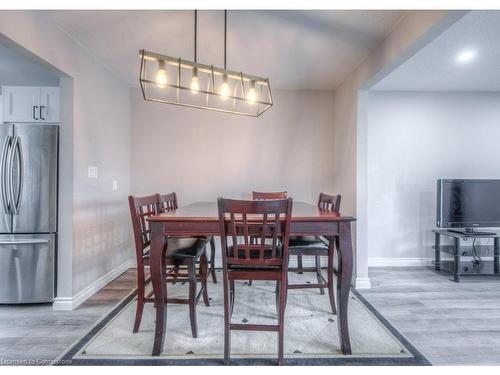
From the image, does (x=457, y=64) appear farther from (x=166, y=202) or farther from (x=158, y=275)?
(x=158, y=275)

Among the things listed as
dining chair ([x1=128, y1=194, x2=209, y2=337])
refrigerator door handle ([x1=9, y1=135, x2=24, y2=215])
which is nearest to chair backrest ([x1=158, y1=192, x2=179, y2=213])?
dining chair ([x1=128, y1=194, x2=209, y2=337])

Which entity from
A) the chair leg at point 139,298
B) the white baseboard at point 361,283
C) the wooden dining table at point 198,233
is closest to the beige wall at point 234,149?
the white baseboard at point 361,283

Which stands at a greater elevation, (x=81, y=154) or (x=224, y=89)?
(x=224, y=89)

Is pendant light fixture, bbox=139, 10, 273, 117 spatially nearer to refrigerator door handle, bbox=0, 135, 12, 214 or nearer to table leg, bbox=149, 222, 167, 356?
table leg, bbox=149, 222, 167, 356

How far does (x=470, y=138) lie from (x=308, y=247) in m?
3.08

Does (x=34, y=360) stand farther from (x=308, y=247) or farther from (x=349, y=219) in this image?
(x=349, y=219)

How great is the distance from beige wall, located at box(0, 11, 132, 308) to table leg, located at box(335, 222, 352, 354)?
2.26 m

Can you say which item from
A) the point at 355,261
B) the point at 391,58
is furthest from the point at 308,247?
the point at 391,58

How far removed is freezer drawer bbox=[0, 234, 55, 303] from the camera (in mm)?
2514

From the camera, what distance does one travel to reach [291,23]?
89.0 inches

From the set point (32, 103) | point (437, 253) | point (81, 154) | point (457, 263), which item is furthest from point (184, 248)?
point (437, 253)

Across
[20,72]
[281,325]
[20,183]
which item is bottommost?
[281,325]

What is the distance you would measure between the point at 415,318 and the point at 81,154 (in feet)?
10.6

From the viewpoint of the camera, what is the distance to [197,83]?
218cm
